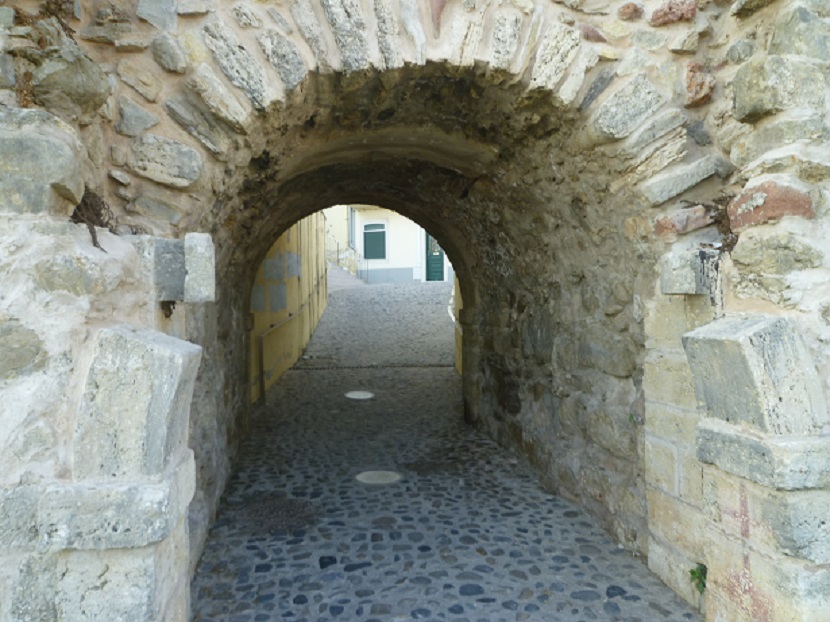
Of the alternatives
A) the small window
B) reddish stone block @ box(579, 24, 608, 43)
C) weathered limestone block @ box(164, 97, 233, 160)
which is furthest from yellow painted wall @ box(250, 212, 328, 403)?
the small window

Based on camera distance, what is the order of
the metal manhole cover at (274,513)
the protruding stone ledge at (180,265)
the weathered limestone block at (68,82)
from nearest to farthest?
the weathered limestone block at (68,82), the protruding stone ledge at (180,265), the metal manhole cover at (274,513)

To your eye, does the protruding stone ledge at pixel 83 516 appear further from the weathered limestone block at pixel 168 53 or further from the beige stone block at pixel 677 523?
the beige stone block at pixel 677 523

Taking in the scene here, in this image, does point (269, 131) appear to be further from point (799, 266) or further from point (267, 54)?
point (799, 266)

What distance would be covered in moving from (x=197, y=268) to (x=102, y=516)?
2.65ft

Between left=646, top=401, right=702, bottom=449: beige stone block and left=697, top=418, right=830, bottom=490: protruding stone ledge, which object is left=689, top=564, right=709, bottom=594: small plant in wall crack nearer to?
left=646, top=401, right=702, bottom=449: beige stone block

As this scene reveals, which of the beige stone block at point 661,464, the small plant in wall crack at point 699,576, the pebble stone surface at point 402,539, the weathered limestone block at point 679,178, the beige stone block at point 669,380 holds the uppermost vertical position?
the weathered limestone block at point 679,178

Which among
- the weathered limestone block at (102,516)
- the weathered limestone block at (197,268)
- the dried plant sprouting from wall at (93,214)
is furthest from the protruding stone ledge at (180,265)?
the weathered limestone block at (102,516)

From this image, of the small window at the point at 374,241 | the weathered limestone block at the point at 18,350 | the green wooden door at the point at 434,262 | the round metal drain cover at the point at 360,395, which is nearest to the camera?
the weathered limestone block at the point at 18,350

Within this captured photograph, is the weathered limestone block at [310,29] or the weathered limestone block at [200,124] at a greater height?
the weathered limestone block at [310,29]

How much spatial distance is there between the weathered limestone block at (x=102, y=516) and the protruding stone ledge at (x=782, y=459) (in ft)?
6.34

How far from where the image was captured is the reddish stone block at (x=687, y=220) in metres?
2.60

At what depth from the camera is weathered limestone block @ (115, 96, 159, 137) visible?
2256 millimetres

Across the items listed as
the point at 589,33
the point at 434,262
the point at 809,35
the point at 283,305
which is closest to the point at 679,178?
the point at 809,35

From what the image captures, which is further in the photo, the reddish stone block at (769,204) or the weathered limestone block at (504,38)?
the weathered limestone block at (504,38)
